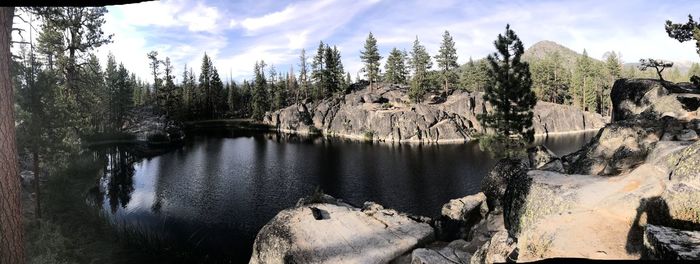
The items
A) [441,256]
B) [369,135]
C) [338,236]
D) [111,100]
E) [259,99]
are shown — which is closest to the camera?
[441,256]

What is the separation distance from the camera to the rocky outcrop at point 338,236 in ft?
51.5

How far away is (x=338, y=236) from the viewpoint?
1691 centimetres

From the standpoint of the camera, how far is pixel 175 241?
22625 millimetres

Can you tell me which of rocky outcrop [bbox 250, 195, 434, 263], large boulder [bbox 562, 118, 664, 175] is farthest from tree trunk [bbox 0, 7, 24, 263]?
large boulder [bbox 562, 118, 664, 175]

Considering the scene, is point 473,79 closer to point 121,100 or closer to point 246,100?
point 246,100

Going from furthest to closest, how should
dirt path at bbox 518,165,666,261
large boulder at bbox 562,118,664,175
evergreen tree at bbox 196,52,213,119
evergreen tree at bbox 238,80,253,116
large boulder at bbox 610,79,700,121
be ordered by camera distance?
evergreen tree at bbox 238,80,253,116
evergreen tree at bbox 196,52,213,119
large boulder at bbox 610,79,700,121
large boulder at bbox 562,118,664,175
dirt path at bbox 518,165,666,261

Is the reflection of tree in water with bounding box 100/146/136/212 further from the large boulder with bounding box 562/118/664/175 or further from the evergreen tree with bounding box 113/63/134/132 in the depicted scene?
the large boulder with bounding box 562/118/664/175

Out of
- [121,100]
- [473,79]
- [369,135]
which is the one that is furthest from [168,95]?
[473,79]

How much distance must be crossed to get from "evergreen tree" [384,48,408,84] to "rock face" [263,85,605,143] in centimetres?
953

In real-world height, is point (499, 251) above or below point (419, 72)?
below

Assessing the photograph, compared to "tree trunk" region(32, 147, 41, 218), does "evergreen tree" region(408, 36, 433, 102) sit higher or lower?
higher

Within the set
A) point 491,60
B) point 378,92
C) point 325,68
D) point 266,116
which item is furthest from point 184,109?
point 491,60

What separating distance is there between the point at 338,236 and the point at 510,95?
19.1 m

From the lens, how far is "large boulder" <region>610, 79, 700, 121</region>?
21969 mm
